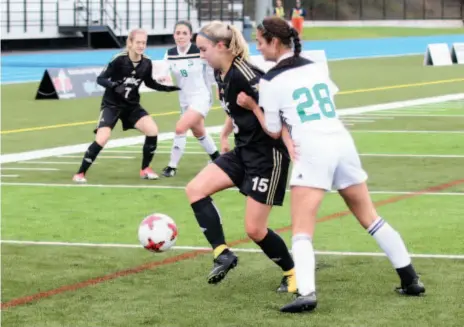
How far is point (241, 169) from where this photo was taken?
28.4 feet

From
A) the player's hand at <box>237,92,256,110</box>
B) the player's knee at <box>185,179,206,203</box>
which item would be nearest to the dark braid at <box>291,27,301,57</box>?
the player's hand at <box>237,92,256,110</box>

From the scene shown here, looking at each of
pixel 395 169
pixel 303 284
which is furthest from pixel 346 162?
pixel 395 169

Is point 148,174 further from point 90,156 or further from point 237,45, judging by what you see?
point 237,45

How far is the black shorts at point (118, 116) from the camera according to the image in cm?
1509

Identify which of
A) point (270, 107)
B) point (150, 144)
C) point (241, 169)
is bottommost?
point (150, 144)

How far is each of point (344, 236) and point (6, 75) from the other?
85.6 feet

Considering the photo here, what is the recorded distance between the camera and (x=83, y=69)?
93.7 ft

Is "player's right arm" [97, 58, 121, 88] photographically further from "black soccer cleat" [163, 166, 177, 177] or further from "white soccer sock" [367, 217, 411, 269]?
"white soccer sock" [367, 217, 411, 269]

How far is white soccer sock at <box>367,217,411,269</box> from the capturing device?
8215 mm

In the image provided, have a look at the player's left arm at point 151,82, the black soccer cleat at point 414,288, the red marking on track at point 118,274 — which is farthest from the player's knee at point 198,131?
the black soccer cleat at point 414,288

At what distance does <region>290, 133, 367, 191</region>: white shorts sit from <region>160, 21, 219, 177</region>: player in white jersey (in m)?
7.48

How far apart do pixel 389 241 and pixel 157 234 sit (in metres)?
1.82

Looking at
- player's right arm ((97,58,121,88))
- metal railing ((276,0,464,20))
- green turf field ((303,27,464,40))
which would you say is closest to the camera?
player's right arm ((97,58,121,88))

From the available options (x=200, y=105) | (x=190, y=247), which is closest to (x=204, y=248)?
(x=190, y=247)
